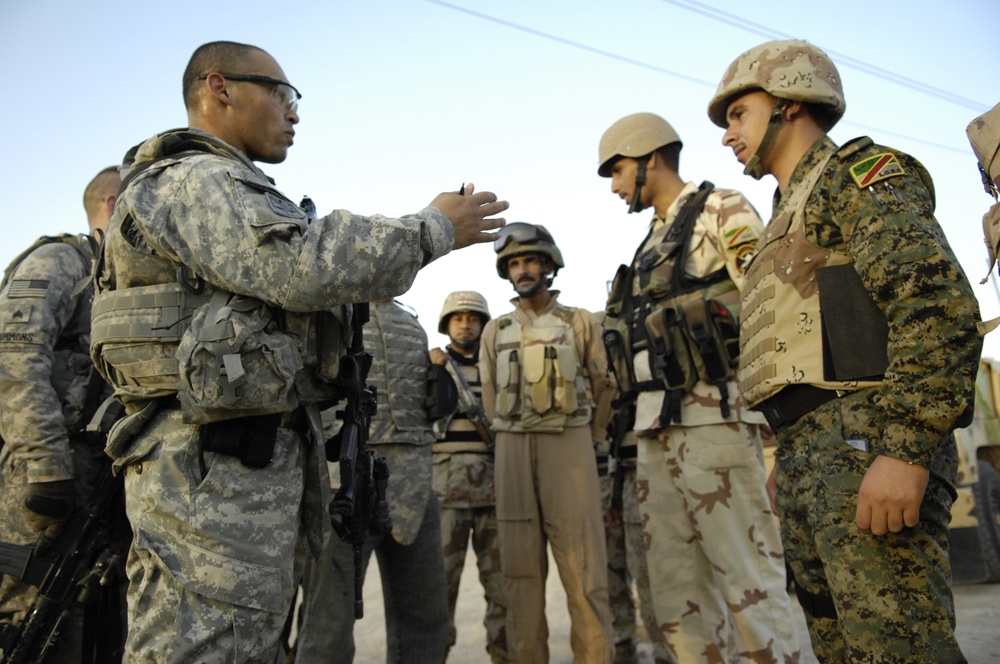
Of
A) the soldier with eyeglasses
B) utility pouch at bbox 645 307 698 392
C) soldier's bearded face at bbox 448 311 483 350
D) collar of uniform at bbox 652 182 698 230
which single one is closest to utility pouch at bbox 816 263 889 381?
the soldier with eyeglasses

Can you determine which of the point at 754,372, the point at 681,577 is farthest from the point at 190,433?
the point at 681,577

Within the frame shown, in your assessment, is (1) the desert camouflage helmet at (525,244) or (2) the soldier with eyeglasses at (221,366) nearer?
(2) the soldier with eyeglasses at (221,366)

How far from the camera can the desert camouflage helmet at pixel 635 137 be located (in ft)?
13.5

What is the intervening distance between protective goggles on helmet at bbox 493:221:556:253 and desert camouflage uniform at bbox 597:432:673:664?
1459 millimetres

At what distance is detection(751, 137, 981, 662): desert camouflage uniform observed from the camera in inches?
72.4

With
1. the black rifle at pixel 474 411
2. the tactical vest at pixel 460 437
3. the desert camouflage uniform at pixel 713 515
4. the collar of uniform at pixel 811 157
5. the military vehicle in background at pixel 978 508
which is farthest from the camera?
the military vehicle in background at pixel 978 508

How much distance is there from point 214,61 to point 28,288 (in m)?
1.82

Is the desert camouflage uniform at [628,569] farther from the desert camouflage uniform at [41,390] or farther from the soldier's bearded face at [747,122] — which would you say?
the desert camouflage uniform at [41,390]

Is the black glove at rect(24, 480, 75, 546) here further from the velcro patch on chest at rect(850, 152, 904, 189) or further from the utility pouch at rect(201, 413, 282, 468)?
the velcro patch on chest at rect(850, 152, 904, 189)

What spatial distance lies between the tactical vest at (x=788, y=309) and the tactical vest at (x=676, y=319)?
3.23 ft

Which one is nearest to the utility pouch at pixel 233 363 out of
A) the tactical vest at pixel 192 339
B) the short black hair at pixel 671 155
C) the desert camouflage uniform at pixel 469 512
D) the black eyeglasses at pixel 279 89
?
the tactical vest at pixel 192 339

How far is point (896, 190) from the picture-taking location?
2.04 metres

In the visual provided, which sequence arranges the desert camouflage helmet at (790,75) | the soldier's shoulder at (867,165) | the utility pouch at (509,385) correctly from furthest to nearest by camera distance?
the utility pouch at (509,385)
the desert camouflage helmet at (790,75)
the soldier's shoulder at (867,165)

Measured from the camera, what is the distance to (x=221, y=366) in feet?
6.63
